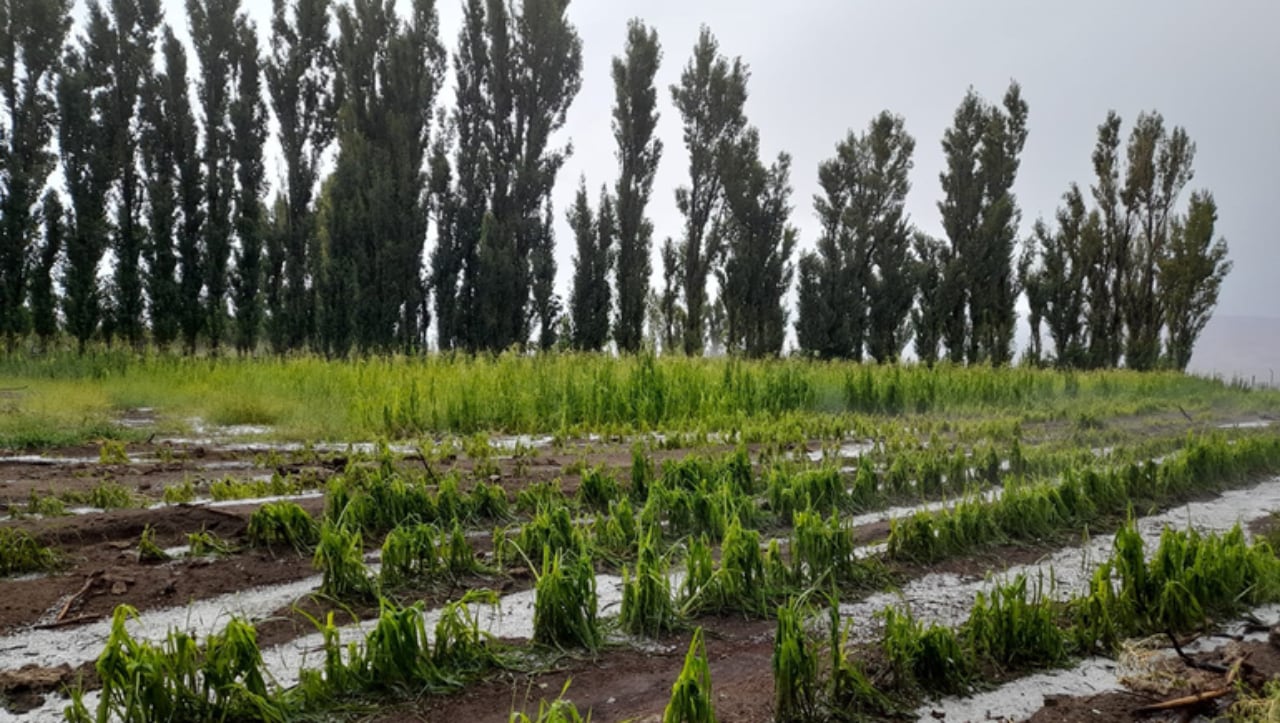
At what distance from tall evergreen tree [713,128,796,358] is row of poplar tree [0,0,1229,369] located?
0.08m

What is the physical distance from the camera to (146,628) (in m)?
2.79

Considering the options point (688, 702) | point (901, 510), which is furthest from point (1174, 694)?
point (901, 510)

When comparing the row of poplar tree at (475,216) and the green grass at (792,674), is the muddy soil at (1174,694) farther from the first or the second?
the row of poplar tree at (475,216)

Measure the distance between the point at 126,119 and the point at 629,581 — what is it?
75.5 ft

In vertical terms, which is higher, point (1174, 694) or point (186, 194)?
point (186, 194)

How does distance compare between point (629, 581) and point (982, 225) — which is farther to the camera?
point (982, 225)

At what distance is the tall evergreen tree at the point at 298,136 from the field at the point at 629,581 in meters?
14.3

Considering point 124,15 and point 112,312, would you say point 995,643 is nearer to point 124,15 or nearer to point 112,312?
point 112,312

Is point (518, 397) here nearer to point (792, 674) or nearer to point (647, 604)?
point (647, 604)

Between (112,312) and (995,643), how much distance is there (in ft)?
72.3

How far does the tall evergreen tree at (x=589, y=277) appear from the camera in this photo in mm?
22531

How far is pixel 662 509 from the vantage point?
4.34 m

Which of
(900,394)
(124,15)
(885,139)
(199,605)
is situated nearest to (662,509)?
(199,605)

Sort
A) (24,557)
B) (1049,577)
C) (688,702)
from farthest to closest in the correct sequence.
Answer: (1049,577), (24,557), (688,702)
